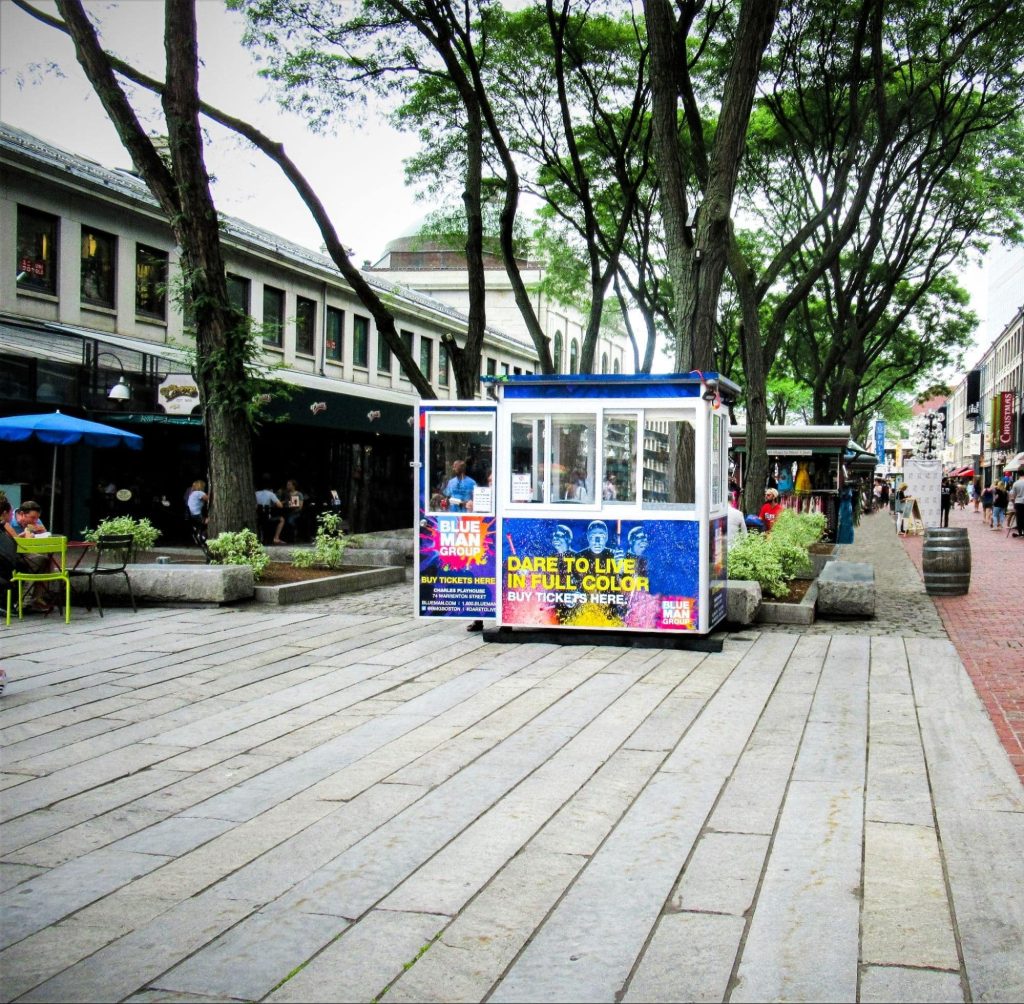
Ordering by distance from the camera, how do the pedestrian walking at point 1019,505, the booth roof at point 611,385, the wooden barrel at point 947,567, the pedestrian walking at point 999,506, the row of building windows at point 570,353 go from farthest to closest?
1. the row of building windows at point 570,353
2. the pedestrian walking at point 999,506
3. the pedestrian walking at point 1019,505
4. the wooden barrel at point 947,567
5. the booth roof at point 611,385

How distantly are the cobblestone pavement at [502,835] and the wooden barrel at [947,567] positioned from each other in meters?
7.00

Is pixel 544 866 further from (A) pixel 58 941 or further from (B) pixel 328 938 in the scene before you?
(A) pixel 58 941

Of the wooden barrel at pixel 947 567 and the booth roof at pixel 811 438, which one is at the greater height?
the booth roof at pixel 811 438

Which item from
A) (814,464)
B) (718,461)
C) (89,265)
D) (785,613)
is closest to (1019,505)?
(814,464)

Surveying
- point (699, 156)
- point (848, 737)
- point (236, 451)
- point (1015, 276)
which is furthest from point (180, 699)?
point (1015, 276)

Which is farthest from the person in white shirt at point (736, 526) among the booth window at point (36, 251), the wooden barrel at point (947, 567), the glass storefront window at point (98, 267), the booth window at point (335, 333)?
the booth window at point (335, 333)

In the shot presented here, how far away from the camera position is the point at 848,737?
22.6ft

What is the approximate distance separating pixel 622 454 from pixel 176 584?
5683mm

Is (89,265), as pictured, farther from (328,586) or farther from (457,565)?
(457,565)

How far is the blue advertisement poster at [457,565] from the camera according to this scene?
11414 mm

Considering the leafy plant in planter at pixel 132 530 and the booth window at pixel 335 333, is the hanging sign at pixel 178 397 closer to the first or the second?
the leafy plant in planter at pixel 132 530

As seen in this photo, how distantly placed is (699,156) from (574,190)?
444 cm

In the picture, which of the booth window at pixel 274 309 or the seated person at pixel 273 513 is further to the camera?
the booth window at pixel 274 309

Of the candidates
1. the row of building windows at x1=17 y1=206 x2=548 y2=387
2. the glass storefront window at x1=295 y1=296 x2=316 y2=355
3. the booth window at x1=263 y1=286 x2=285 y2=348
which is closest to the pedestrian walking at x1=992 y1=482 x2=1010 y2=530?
the row of building windows at x1=17 y1=206 x2=548 y2=387
